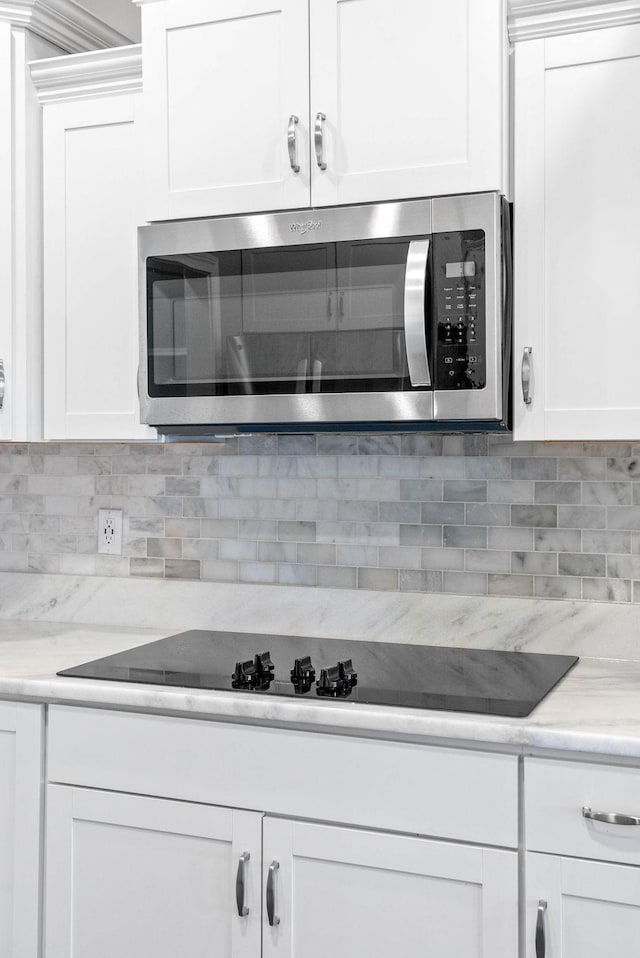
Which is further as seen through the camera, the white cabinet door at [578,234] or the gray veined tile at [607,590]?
the gray veined tile at [607,590]

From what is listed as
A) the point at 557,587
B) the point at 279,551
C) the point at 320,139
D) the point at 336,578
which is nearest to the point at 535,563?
the point at 557,587

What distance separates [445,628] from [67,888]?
965 mm

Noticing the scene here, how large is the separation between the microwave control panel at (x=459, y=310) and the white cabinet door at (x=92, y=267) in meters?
0.70

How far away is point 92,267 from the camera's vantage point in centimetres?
220

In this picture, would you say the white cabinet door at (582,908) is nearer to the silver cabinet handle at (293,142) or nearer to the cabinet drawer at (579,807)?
the cabinet drawer at (579,807)

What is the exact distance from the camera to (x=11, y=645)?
7.37 ft

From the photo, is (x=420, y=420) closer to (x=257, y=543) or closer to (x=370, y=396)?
(x=370, y=396)

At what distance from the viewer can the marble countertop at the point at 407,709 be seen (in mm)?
1549

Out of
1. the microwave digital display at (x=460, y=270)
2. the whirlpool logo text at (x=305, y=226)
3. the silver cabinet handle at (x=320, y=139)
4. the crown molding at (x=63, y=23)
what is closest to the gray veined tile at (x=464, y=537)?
the microwave digital display at (x=460, y=270)

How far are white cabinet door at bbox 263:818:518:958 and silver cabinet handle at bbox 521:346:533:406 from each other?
825mm

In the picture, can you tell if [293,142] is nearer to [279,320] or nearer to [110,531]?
[279,320]

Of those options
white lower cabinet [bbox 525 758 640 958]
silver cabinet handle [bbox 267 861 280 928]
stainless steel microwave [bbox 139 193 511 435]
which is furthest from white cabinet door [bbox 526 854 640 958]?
stainless steel microwave [bbox 139 193 511 435]

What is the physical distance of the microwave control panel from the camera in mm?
1828

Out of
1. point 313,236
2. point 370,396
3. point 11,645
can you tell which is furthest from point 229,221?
point 11,645
